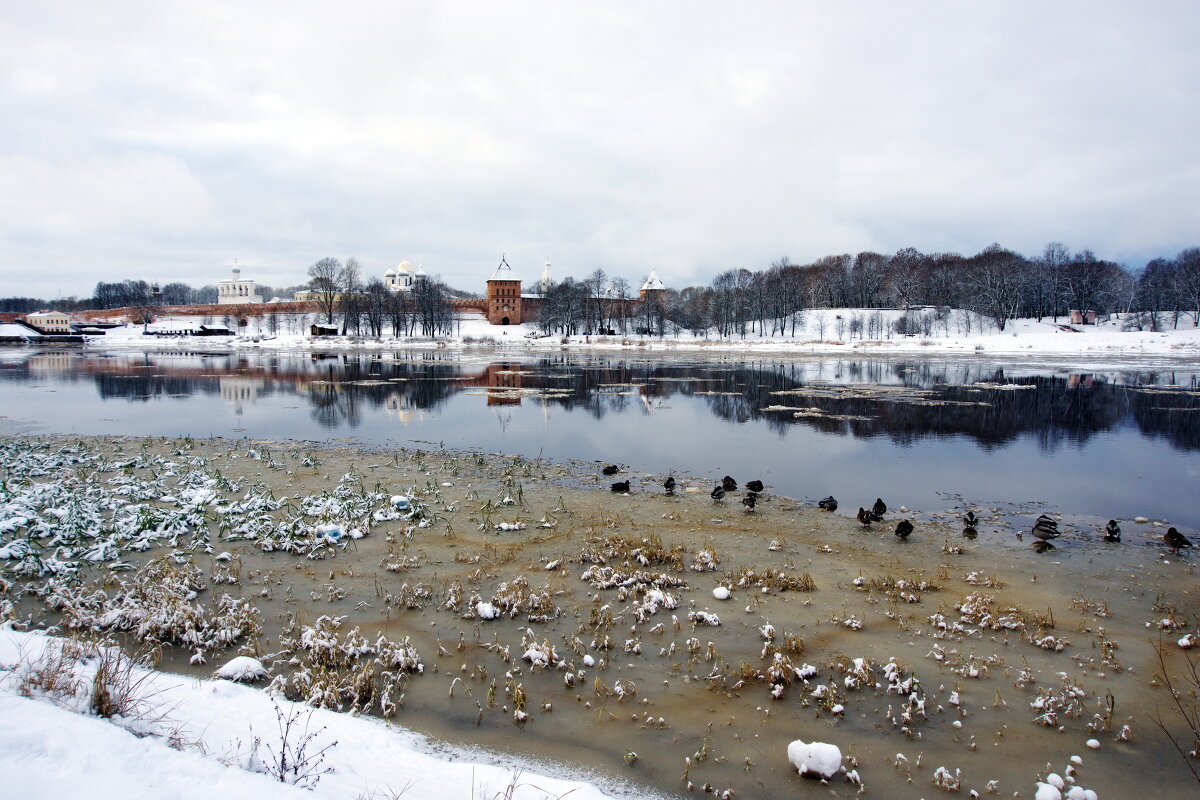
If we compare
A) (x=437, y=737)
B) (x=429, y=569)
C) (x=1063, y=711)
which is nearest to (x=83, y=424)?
(x=429, y=569)

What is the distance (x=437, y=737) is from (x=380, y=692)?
903 millimetres

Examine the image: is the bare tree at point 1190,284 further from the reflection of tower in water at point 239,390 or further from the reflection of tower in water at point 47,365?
the reflection of tower in water at point 47,365

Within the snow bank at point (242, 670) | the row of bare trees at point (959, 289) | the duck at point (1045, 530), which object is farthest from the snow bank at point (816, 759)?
the row of bare trees at point (959, 289)

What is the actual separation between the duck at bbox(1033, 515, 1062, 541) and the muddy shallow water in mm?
264

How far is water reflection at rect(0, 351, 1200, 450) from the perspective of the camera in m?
22.8

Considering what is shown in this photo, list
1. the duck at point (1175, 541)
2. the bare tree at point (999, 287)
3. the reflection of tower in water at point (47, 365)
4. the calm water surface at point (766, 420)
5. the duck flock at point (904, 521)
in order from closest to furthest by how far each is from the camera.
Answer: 1. the duck at point (1175, 541)
2. the duck flock at point (904, 521)
3. the calm water surface at point (766, 420)
4. the reflection of tower in water at point (47, 365)
5. the bare tree at point (999, 287)

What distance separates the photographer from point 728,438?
1995 centimetres

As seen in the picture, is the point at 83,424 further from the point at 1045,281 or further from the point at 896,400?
the point at 1045,281

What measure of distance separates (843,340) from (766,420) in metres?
62.8

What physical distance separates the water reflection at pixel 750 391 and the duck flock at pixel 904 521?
26.1ft

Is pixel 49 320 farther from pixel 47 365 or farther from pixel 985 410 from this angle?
pixel 985 410

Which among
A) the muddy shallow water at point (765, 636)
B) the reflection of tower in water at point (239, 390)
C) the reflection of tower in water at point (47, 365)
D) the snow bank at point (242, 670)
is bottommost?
the muddy shallow water at point (765, 636)

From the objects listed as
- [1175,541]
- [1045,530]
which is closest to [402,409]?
[1045,530]

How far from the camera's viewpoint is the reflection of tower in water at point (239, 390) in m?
28.9
